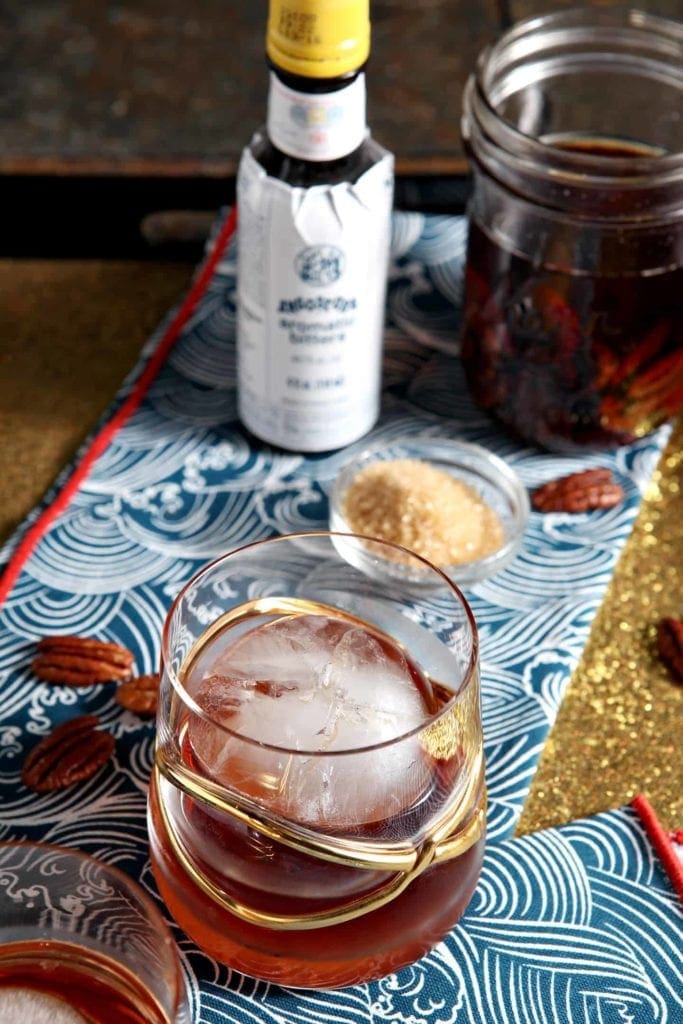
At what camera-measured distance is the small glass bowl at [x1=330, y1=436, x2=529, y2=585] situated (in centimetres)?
93

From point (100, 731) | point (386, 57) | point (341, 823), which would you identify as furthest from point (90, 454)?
point (386, 57)

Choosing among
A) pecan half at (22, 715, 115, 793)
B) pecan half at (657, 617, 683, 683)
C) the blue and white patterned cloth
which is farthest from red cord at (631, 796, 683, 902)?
pecan half at (22, 715, 115, 793)

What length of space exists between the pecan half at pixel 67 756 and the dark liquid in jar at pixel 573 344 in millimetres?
417

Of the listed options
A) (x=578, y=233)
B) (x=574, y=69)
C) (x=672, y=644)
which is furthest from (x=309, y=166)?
(x=672, y=644)

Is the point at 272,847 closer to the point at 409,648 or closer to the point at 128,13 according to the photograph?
the point at 409,648

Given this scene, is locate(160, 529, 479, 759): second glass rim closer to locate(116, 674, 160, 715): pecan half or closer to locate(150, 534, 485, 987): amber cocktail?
locate(150, 534, 485, 987): amber cocktail

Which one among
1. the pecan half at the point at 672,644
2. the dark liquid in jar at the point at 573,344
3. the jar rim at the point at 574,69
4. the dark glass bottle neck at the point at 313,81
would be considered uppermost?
the dark glass bottle neck at the point at 313,81

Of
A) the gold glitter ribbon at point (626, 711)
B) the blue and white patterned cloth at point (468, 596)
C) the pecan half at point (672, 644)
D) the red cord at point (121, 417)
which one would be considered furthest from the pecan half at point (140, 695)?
the pecan half at point (672, 644)

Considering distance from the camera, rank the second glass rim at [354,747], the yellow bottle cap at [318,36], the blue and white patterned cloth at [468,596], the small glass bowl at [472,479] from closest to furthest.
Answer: the second glass rim at [354,747] < the blue and white patterned cloth at [468,596] < the yellow bottle cap at [318,36] < the small glass bowl at [472,479]

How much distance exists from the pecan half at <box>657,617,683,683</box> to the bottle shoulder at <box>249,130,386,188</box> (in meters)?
0.38

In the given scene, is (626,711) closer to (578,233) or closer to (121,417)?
(578,233)

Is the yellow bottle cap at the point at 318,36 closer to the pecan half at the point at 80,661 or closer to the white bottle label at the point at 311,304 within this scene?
the white bottle label at the point at 311,304

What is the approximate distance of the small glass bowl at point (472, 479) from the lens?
3.04 ft

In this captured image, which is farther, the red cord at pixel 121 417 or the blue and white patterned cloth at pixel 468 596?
the red cord at pixel 121 417
